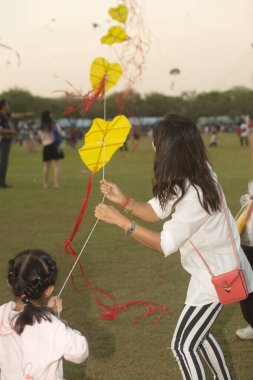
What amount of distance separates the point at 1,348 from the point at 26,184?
1293 cm

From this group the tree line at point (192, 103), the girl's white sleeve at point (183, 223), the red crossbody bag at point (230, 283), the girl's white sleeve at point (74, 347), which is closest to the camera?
the girl's white sleeve at point (74, 347)

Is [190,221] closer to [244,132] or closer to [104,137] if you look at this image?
[104,137]

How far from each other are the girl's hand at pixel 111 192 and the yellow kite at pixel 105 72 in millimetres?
762

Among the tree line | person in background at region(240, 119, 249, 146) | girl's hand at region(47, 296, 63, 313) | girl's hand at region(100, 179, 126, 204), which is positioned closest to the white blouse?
girl's hand at region(100, 179, 126, 204)

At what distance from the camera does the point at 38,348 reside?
8.58ft

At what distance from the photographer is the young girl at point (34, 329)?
260 cm

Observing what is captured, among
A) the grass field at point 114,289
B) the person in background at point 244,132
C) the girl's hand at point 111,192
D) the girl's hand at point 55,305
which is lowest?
the grass field at point 114,289

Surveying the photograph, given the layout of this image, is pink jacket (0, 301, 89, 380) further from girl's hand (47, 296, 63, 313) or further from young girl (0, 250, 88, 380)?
girl's hand (47, 296, 63, 313)

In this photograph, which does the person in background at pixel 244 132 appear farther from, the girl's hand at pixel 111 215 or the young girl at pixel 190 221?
the girl's hand at pixel 111 215

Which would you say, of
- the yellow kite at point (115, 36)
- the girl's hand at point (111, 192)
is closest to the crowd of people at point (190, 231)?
the girl's hand at point (111, 192)

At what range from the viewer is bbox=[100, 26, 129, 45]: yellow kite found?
5.18 meters

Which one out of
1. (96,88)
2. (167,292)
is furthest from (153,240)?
(167,292)

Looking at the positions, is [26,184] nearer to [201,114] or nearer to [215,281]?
[215,281]

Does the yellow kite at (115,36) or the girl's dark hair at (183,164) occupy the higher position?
the yellow kite at (115,36)
